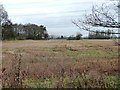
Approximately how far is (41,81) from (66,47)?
1389cm

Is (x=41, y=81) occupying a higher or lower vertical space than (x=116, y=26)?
lower

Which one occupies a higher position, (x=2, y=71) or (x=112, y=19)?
(x=112, y=19)

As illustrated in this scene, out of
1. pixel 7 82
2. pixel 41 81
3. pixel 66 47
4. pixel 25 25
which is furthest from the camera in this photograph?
pixel 66 47

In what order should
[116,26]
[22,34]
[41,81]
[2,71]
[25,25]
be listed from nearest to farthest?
[2,71] < [41,81] < [116,26] < [22,34] < [25,25]

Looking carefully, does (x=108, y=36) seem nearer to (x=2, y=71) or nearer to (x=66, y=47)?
(x=2, y=71)

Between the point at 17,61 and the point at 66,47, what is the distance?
1449 centimetres

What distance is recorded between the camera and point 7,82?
6965 millimetres

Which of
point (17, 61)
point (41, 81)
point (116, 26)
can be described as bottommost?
point (41, 81)

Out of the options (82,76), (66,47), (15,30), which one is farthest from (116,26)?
(66,47)

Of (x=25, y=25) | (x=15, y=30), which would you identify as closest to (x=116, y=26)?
(x=15, y=30)

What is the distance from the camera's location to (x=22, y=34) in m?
15.4

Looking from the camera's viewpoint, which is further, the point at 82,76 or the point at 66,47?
the point at 66,47

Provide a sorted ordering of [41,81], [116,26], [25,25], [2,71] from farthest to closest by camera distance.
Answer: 1. [25,25]
2. [116,26]
3. [41,81]
4. [2,71]

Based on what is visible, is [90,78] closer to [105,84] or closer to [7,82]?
[105,84]
